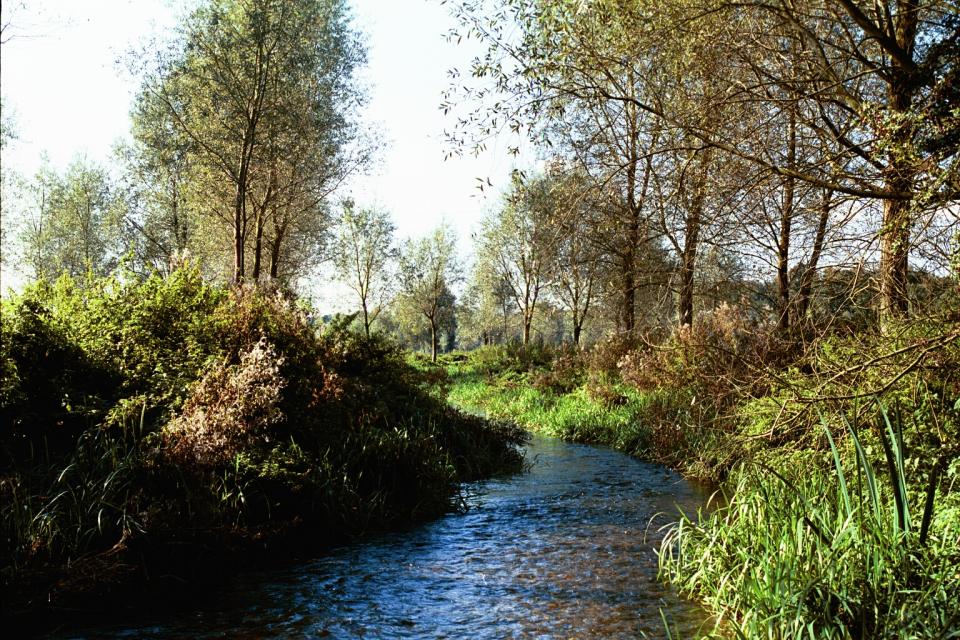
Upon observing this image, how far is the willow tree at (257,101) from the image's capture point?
1798 cm

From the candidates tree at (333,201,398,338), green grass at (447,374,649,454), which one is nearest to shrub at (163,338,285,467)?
green grass at (447,374,649,454)

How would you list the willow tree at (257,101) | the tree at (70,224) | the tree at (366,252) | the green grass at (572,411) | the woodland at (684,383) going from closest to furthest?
the woodland at (684,383) < the green grass at (572,411) < the willow tree at (257,101) < the tree at (70,224) < the tree at (366,252)

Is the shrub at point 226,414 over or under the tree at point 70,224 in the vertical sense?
under

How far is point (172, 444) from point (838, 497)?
241 inches

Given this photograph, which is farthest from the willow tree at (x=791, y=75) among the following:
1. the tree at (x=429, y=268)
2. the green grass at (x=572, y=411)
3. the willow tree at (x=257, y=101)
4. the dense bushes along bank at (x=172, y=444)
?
the tree at (x=429, y=268)

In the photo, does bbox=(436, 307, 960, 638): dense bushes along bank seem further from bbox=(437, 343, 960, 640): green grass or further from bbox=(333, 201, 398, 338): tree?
bbox=(333, 201, 398, 338): tree

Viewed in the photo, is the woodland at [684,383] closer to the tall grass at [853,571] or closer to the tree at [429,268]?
the tall grass at [853,571]

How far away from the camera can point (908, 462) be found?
5.70 m

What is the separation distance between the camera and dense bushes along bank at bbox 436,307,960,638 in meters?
3.72

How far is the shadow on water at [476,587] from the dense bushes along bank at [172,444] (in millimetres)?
563

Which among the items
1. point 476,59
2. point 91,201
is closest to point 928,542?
point 476,59

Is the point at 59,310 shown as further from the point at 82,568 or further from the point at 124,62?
the point at 124,62

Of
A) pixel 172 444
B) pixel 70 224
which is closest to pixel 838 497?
pixel 172 444

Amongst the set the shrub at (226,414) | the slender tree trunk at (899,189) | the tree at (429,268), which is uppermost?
the tree at (429,268)
